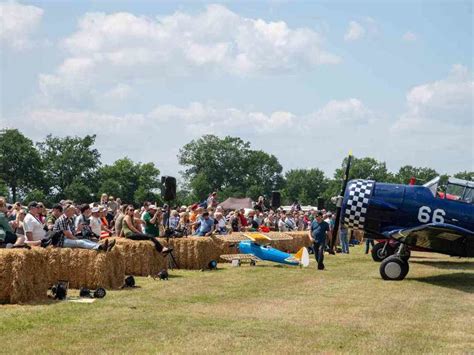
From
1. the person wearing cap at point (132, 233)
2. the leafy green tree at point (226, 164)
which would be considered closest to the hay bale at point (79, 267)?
the person wearing cap at point (132, 233)

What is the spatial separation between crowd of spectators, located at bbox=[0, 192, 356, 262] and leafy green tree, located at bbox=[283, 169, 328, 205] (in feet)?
378

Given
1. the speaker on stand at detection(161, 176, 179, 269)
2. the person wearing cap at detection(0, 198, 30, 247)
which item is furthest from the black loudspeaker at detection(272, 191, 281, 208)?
the person wearing cap at detection(0, 198, 30, 247)

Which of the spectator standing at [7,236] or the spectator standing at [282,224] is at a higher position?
the spectator standing at [7,236]

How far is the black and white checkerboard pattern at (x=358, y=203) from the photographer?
1873 centimetres

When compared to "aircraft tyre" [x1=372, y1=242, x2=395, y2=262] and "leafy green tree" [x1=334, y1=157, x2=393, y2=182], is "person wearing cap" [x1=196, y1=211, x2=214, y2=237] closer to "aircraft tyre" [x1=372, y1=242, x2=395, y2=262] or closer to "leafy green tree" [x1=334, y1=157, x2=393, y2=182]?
"aircraft tyre" [x1=372, y1=242, x2=395, y2=262]

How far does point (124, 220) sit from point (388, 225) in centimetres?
696

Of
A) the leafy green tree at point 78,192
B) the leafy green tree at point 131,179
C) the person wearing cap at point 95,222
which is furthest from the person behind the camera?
the leafy green tree at point 131,179

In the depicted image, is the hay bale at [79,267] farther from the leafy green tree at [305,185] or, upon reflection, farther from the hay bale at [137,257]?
the leafy green tree at [305,185]

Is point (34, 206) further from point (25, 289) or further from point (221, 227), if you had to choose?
point (221, 227)

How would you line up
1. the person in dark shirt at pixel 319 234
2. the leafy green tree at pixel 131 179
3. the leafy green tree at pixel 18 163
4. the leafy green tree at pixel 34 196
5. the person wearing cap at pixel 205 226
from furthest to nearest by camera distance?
the leafy green tree at pixel 131 179, the leafy green tree at pixel 18 163, the leafy green tree at pixel 34 196, the person wearing cap at pixel 205 226, the person in dark shirt at pixel 319 234

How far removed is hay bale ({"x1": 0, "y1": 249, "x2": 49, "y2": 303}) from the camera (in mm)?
11844

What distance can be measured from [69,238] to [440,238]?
29.8ft

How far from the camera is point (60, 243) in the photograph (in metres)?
14.3

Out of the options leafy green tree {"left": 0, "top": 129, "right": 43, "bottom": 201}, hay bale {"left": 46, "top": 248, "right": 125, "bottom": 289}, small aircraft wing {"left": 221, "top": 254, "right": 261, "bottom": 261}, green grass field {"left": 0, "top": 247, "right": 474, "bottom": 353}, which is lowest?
green grass field {"left": 0, "top": 247, "right": 474, "bottom": 353}
